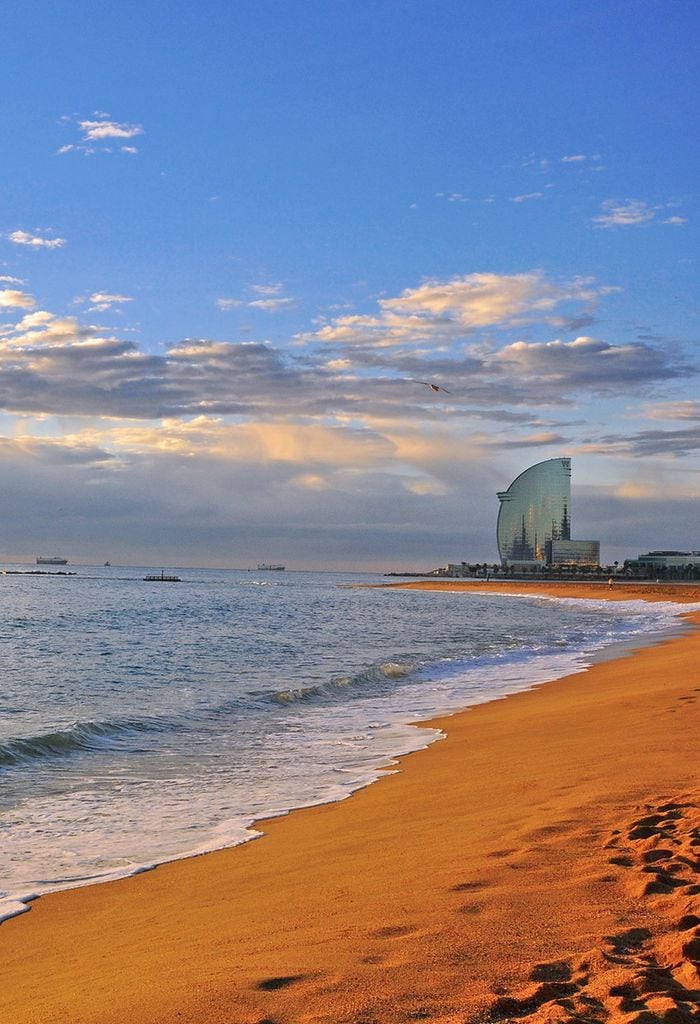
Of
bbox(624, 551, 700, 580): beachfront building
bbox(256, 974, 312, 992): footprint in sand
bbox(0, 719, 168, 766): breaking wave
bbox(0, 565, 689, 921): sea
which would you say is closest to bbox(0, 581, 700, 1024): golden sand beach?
bbox(256, 974, 312, 992): footprint in sand

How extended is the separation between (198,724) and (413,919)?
904 centimetres

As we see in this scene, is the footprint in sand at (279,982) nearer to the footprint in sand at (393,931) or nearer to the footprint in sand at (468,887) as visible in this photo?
the footprint in sand at (393,931)

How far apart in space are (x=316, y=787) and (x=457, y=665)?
534 inches

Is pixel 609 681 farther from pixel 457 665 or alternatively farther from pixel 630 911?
pixel 630 911

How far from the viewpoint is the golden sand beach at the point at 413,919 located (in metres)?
3.36

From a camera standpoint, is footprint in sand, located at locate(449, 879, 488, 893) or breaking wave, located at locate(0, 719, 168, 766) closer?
footprint in sand, located at locate(449, 879, 488, 893)

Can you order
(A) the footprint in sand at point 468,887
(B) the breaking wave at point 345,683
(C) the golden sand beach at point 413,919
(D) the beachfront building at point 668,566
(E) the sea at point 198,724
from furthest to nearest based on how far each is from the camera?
(D) the beachfront building at point 668,566 < (B) the breaking wave at point 345,683 < (E) the sea at point 198,724 < (A) the footprint in sand at point 468,887 < (C) the golden sand beach at point 413,919

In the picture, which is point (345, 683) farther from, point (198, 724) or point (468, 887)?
point (468, 887)

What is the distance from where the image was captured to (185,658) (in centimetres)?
2303

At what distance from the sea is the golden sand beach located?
0.76 metres

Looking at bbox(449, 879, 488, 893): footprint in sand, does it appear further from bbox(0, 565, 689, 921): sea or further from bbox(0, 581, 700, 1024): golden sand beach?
bbox(0, 565, 689, 921): sea

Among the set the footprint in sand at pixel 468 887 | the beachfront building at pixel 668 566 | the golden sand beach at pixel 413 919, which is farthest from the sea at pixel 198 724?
the beachfront building at pixel 668 566

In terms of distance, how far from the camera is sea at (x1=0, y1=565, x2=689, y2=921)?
7.02m

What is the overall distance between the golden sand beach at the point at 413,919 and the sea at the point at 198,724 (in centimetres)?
76
